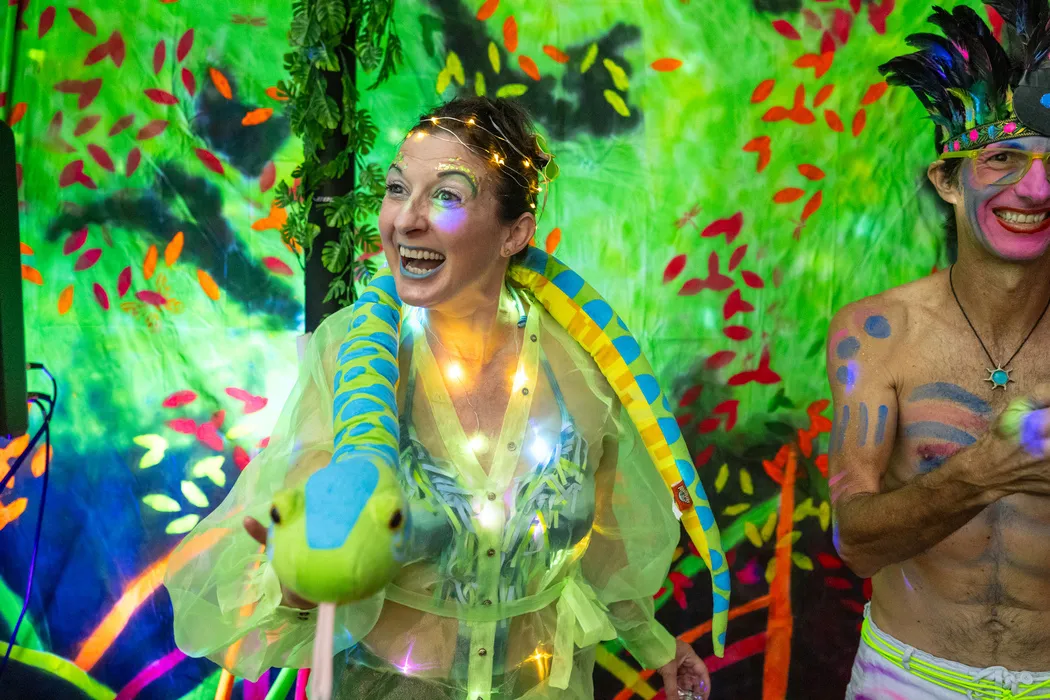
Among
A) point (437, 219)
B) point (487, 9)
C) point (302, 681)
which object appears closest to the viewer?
point (437, 219)

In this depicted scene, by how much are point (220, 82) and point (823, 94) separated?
1.83 meters

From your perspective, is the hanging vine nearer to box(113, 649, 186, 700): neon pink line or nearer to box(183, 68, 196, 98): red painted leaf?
box(183, 68, 196, 98): red painted leaf

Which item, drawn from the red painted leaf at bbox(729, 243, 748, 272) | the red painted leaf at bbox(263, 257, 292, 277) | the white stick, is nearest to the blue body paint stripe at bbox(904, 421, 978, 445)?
the red painted leaf at bbox(729, 243, 748, 272)

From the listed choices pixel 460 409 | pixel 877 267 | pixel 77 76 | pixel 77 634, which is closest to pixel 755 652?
pixel 877 267

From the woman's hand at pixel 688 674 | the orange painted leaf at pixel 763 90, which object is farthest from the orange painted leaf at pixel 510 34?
the woman's hand at pixel 688 674

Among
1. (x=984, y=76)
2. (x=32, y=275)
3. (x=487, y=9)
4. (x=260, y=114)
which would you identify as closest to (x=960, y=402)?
(x=984, y=76)

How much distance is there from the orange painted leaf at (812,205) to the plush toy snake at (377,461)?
123cm

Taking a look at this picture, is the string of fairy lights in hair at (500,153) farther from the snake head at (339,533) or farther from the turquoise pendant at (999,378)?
the turquoise pendant at (999,378)

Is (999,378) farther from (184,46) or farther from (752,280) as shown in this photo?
(184,46)

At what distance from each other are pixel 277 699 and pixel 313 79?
1.51 metres

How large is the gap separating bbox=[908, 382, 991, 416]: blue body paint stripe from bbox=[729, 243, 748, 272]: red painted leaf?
0.98m

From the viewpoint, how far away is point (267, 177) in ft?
9.14

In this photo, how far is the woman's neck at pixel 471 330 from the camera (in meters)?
1.72

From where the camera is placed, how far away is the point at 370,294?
1.67 m
